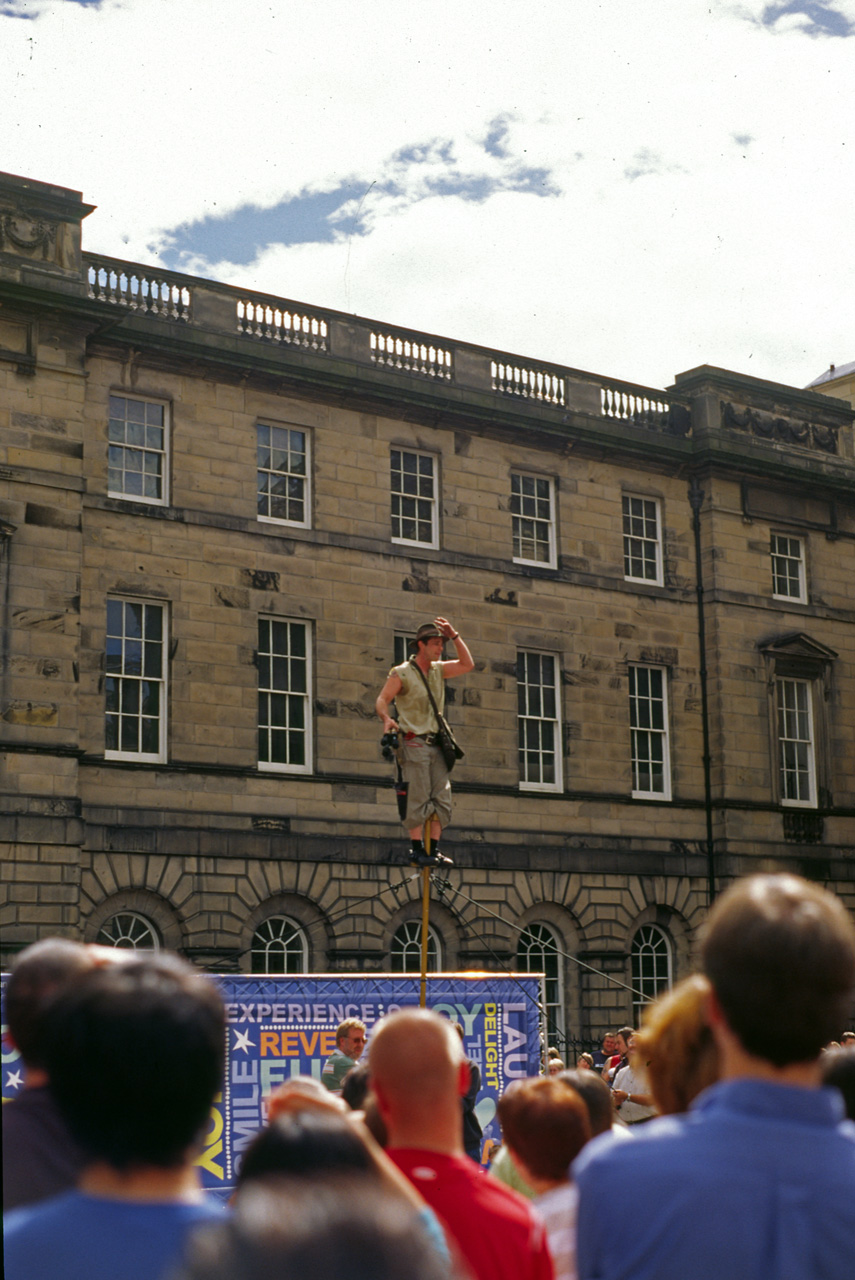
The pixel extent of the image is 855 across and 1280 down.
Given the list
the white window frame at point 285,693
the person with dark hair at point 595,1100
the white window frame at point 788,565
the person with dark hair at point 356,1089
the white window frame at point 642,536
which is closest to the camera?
the person with dark hair at point 595,1100

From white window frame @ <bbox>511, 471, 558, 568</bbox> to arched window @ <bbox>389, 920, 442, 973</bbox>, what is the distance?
7039 millimetres

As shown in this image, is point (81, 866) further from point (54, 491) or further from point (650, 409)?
point (650, 409)

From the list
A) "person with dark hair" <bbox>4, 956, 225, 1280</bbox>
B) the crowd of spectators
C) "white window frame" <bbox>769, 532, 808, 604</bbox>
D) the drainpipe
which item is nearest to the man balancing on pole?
the crowd of spectators

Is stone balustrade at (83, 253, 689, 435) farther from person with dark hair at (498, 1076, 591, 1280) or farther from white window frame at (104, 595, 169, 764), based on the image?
person with dark hair at (498, 1076, 591, 1280)

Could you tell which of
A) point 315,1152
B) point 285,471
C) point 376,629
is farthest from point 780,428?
point 315,1152

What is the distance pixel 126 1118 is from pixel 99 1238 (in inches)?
7.3

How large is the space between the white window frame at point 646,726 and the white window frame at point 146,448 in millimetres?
9931

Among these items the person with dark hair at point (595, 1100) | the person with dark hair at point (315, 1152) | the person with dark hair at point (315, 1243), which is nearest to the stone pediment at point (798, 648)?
the person with dark hair at point (595, 1100)

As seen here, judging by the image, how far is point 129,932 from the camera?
79.3 feet

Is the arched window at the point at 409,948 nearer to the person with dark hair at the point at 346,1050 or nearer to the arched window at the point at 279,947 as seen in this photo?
the arched window at the point at 279,947

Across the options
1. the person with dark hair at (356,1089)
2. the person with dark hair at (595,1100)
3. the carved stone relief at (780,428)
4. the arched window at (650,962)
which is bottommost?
the arched window at (650,962)

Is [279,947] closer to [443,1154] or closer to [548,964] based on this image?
[548,964]

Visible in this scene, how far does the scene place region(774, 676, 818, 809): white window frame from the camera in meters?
32.2

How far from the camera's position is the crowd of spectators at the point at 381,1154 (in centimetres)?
218
